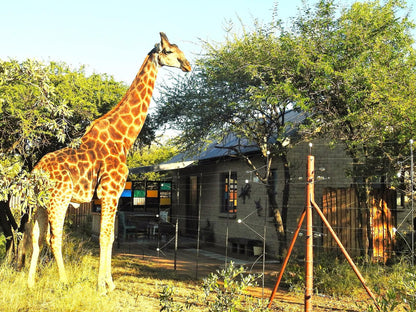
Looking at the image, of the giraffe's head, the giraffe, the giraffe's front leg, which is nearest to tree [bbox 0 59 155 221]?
the giraffe

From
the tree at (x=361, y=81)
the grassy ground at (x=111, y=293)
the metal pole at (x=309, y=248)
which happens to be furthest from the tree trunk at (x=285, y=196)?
the metal pole at (x=309, y=248)

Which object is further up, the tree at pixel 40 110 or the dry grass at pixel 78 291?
the tree at pixel 40 110

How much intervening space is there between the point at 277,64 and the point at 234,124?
7.21 feet

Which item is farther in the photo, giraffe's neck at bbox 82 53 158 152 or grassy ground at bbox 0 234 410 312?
giraffe's neck at bbox 82 53 158 152

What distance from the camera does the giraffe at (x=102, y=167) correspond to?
7.30 m

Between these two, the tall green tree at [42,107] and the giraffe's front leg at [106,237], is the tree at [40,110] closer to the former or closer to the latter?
the tall green tree at [42,107]

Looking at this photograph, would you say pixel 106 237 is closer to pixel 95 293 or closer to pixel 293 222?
pixel 95 293

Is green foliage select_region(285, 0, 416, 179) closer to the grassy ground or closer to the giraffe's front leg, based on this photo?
the grassy ground

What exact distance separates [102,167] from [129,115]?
118 centimetres

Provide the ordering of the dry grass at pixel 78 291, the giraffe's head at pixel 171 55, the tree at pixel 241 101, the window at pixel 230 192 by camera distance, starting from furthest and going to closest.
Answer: the window at pixel 230 192 < the tree at pixel 241 101 < the giraffe's head at pixel 171 55 < the dry grass at pixel 78 291

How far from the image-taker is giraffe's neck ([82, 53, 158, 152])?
7957 mm

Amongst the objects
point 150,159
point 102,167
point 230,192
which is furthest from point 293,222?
point 150,159

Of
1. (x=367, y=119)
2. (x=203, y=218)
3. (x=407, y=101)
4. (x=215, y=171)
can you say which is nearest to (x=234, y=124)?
(x=367, y=119)

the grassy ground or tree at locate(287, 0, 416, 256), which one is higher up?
tree at locate(287, 0, 416, 256)
